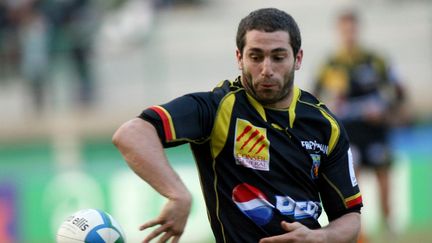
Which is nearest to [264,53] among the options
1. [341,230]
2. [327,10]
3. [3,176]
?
[341,230]

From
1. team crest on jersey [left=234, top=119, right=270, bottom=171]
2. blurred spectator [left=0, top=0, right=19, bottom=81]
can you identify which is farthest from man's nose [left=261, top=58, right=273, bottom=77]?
blurred spectator [left=0, top=0, right=19, bottom=81]

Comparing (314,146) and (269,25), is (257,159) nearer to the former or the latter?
(314,146)

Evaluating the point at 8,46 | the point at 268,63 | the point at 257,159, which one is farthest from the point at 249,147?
the point at 8,46

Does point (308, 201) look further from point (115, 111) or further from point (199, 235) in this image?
point (115, 111)

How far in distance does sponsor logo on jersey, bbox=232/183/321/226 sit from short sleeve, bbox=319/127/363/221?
24 centimetres

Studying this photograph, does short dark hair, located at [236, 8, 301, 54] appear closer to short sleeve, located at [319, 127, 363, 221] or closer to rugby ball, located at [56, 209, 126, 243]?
short sleeve, located at [319, 127, 363, 221]

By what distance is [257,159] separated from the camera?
16.0 feet

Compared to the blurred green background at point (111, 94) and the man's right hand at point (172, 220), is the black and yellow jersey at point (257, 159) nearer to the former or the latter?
the man's right hand at point (172, 220)

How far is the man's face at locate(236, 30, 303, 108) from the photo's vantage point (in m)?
4.73

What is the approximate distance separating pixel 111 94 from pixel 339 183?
1090 centimetres

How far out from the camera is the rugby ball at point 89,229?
15.5ft

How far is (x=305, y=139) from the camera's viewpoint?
16.2 feet

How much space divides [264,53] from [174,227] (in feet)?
3.08

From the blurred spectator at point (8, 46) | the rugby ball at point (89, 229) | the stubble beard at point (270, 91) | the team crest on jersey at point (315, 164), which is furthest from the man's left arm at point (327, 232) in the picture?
the blurred spectator at point (8, 46)
